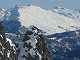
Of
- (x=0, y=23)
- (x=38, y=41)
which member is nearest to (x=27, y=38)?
(x=38, y=41)

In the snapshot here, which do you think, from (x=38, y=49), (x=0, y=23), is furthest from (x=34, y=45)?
(x=0, y=23)

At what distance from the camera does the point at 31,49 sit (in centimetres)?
3306

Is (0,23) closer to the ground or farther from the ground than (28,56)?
farther from the ground

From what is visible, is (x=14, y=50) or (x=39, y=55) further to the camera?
(x=14, y=50)

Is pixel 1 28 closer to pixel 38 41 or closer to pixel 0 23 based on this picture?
pixel 0 23

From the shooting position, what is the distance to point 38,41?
3375 centimetres

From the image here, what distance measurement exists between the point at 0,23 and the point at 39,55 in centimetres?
560

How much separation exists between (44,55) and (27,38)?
1.84m

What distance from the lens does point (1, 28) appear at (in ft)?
117

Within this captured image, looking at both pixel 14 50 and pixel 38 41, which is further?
pixel 14 50

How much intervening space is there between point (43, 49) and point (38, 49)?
2.95 ft

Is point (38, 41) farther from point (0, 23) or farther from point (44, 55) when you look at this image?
point (0, 23)

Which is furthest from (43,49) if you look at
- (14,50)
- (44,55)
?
(14,50)

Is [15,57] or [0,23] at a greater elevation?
[0,23]
